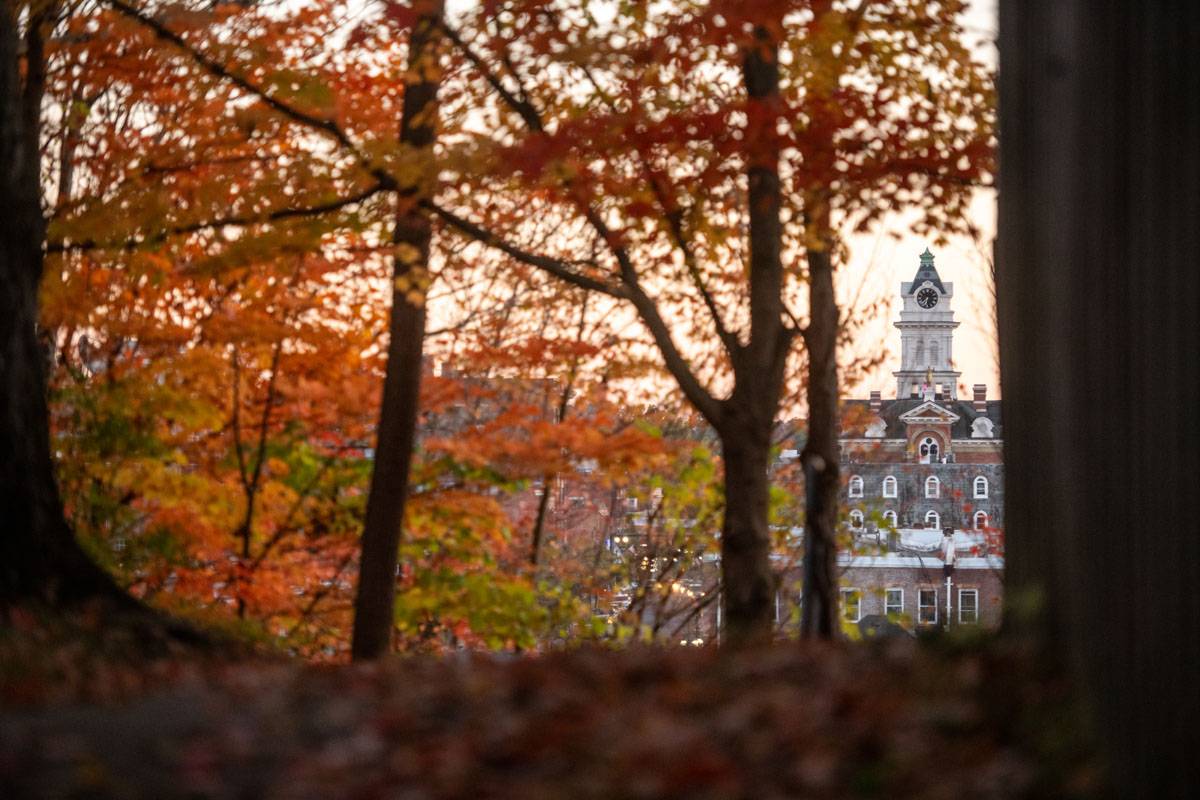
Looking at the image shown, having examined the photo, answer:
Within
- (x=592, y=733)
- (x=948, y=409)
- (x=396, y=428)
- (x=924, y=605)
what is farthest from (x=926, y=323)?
(x=592, y=733)

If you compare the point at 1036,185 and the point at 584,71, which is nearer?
the point at 1036,185

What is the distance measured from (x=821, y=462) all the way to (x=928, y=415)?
65.0m

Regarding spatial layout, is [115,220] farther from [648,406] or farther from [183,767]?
[648,406]

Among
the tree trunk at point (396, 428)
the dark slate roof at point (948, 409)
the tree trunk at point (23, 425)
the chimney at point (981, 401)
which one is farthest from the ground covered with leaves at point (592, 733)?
the chimney at point (981, 401)

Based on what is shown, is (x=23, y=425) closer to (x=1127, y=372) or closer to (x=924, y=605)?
(x=1127, y=372)

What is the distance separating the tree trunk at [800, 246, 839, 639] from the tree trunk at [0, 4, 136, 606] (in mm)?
5017

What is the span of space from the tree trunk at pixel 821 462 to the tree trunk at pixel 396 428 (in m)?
3.67

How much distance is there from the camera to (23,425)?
911 centimetres

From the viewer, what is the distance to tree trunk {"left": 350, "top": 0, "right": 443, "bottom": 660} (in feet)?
40.7

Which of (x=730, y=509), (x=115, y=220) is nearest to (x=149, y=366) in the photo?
(x=115, y=220)

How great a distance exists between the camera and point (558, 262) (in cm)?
1174

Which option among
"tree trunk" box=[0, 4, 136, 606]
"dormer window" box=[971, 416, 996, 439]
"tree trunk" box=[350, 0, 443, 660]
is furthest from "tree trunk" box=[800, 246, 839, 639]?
"dormer window" box=[971, 416, 996, 439]

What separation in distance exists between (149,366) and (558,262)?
16.2 ft

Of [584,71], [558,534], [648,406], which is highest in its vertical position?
[584,71]
